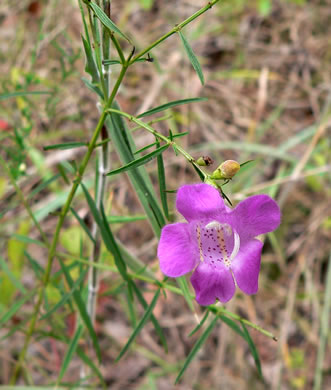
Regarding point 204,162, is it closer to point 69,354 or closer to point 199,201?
point 199,201

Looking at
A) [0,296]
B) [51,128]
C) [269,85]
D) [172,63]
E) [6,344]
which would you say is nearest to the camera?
[0,296]

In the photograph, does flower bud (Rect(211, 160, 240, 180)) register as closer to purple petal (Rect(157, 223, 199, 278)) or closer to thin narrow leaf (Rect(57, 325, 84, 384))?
purple petal (Rect(157, 223, 199, 278))

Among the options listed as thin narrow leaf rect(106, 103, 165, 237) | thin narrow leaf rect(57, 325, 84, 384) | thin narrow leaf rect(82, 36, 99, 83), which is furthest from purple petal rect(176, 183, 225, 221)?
thin narrow leaf rect(57, 325, 84, 384)

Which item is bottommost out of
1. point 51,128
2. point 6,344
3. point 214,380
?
point 214,380

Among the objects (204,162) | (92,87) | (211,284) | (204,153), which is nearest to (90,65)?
(92,87)

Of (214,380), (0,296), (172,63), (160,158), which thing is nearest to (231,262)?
(160,158)

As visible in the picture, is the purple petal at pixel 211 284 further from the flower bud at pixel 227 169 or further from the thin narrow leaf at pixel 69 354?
the thin narrow leaf at pixel 69 354

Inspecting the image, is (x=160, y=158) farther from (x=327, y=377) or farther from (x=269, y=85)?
(x=269, y=85)
